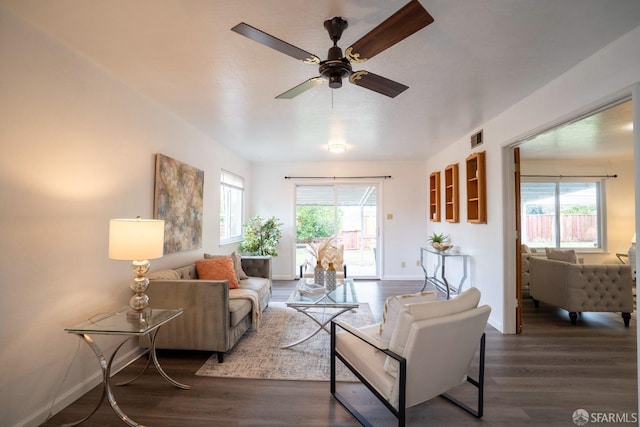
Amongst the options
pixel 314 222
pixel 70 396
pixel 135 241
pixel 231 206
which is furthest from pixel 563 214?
pixel 70 396

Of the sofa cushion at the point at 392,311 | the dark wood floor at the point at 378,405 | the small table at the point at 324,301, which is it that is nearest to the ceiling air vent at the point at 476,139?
the dark wood floor at the point at 378,405

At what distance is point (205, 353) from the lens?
9.16 ft

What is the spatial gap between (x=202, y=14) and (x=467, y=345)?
8.29 feet

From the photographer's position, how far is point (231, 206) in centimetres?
539

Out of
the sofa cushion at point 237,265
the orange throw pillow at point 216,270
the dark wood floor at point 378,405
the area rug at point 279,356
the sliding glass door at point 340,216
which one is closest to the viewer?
the dark wood floor at point 378,405

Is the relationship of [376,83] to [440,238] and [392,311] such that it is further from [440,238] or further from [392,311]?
[440,238]

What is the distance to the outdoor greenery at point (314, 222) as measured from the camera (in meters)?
6.23

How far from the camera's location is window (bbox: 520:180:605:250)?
18.8 feet

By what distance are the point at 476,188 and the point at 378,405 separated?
3203mm

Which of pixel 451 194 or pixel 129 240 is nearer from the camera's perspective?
pixel 129 240

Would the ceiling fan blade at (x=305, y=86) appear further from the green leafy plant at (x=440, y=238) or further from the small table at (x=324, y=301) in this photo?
the green leafy plant at (x=440, y=238)

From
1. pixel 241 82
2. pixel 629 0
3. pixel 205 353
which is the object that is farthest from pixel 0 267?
pixel 629 0

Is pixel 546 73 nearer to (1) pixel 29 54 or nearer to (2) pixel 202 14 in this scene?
(2) pixel 202 14

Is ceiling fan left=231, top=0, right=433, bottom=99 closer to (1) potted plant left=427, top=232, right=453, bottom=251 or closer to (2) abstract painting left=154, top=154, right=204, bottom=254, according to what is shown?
(2) abstract painting left=154, top=154, right=204, bottom=254
